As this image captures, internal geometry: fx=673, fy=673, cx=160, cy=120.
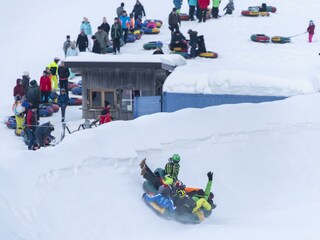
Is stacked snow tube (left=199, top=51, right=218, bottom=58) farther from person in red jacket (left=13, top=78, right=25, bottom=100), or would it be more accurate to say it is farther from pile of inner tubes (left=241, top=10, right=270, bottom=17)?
person in red jacket (left=13, top=78, right=25, bottom=100)

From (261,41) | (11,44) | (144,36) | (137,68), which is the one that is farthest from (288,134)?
(11,44)

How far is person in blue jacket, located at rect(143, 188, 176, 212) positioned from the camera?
51.6ft

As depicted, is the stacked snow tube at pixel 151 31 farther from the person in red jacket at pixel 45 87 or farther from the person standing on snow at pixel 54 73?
the person in red jacket at pixel 45 87

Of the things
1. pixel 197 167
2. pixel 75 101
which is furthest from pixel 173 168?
pixel 75 101

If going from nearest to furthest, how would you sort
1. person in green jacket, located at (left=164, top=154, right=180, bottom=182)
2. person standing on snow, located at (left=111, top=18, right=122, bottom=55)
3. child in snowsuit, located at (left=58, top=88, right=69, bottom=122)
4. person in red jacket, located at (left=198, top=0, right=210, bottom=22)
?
person in green jacket, located at (left=164, top=154, right=180, bottom=182), child in snowsuit, located at (left=58, top=88, right=69, bottom=122), person standing on snow, located at (left=111, top=18, right=122, bottom=55), person in red jacket, located at (left=198, top=0, right=210, bottom=22)

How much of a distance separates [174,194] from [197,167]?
8.21 feet

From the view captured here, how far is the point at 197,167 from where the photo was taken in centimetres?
1850

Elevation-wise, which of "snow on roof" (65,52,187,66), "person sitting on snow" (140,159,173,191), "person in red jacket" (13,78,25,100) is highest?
"snow on roof" (65,52,187,66)

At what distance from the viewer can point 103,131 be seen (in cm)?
1741

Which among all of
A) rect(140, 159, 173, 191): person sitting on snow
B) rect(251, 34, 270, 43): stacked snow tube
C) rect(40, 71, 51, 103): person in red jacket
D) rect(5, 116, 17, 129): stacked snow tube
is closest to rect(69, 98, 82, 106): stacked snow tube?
rect(40, 71, 51, 103): person in red jacket

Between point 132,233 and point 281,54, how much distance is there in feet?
59.6

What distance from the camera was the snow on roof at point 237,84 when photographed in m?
23.4

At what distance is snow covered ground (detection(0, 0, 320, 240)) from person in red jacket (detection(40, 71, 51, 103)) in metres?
1.12

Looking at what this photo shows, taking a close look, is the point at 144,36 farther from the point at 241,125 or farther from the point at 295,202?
the point at 295,202
